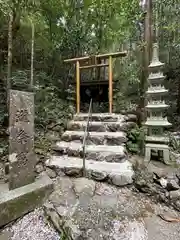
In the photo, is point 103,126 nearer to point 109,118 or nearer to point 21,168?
point 109,118

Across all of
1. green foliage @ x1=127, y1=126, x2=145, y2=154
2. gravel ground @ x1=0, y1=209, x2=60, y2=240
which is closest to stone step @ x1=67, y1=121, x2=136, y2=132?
green foliage @ x1=127, y1=126, x2=145, y2=154

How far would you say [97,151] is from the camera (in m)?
3.60

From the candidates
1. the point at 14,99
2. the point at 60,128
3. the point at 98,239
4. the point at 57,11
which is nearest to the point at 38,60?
the point at 57,11

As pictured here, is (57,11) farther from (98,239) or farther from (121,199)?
(98,239)

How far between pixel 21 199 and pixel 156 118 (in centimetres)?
295

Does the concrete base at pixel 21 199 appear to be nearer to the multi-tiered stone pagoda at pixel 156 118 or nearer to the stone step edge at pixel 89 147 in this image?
the stone step edge at pixel 89 147

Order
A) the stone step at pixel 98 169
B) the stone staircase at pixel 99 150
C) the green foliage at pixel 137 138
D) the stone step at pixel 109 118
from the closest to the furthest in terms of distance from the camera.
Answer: the stone step at pixel 98 169, the stone staircase at pixel 99 150, the green foliage at pixel 137 138, the stone step at pixel 109 118

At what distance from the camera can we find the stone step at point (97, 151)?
345cm

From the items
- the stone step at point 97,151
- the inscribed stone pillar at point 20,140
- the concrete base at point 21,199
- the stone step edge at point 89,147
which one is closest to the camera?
the concrete base at point 21,199

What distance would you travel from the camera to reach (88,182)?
115 inches

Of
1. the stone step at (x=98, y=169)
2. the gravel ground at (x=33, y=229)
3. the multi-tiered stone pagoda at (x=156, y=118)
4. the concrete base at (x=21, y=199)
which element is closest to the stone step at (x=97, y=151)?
the stone step at (x=98, y=169)

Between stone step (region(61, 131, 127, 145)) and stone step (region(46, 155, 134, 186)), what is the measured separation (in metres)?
0.55

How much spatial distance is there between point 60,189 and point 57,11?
19.6ft

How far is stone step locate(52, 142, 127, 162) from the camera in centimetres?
345
